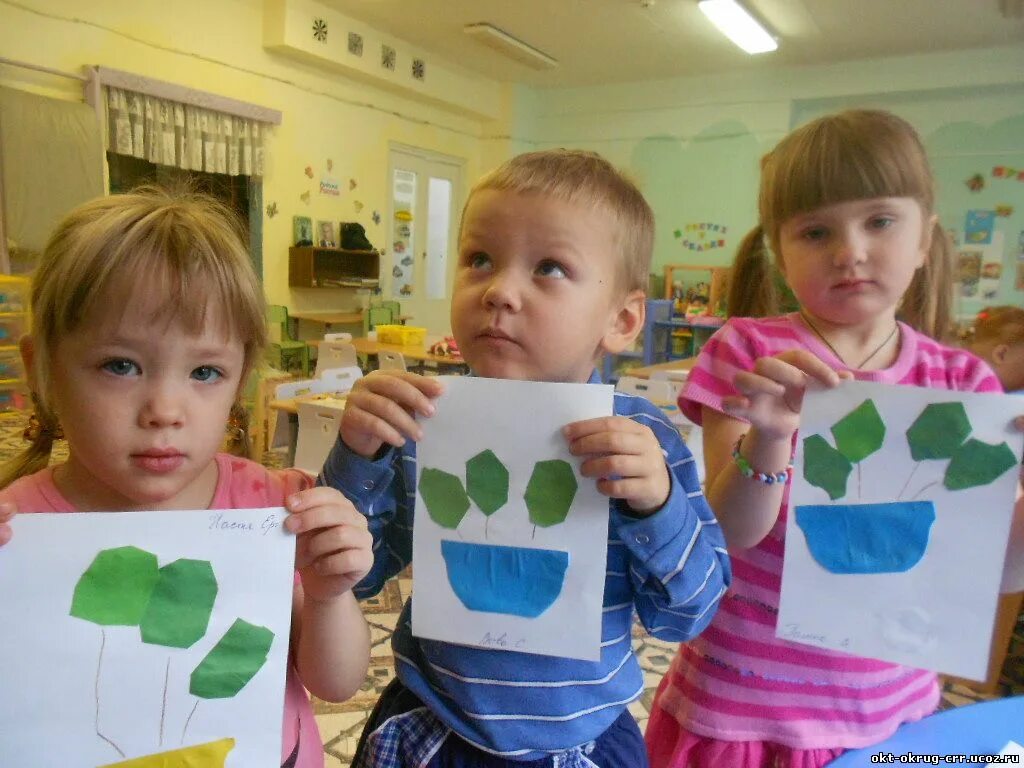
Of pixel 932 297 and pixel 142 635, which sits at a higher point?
pixel 932 297

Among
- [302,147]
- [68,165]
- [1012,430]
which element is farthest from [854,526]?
[302,147]

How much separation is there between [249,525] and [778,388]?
1.79ft

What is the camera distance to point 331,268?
6.67 m

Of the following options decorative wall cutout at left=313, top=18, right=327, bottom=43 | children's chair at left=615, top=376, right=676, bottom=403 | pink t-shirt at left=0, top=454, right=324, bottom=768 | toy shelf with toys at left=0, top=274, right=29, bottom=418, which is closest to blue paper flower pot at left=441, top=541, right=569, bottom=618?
pink t-shirt at left=0, top=454, right=324, bottom=768

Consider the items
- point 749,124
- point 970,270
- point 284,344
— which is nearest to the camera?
point 284,344

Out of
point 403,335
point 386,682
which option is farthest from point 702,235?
point 386,682

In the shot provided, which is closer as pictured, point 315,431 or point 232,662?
point 232,662

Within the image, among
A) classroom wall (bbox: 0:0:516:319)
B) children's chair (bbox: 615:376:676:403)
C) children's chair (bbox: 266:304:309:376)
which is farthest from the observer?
children's chair (bbox: 266:304:309:376)

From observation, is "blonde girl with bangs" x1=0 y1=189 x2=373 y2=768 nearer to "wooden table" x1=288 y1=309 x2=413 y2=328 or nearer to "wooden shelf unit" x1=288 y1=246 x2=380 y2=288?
"wooden table" x1=288 y1=309 x2=413 y2=328

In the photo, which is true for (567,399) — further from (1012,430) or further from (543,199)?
(1012,430)

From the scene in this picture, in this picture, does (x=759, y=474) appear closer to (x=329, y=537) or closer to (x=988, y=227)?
(x=329, y=537)

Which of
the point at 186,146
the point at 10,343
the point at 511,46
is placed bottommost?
the point at 10,343

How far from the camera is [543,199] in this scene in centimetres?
76

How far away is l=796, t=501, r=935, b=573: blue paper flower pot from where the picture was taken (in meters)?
0.77
